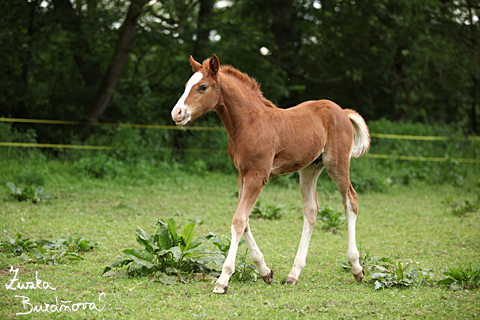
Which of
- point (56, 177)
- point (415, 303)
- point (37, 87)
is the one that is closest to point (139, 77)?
point (37, 87)

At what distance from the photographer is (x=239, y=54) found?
14.7 metres

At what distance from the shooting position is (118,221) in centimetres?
708

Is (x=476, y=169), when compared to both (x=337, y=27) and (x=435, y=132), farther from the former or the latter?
(x=337, y=27)

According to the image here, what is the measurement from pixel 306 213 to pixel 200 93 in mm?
1796

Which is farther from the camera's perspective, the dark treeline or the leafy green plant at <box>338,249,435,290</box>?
the dark treeline

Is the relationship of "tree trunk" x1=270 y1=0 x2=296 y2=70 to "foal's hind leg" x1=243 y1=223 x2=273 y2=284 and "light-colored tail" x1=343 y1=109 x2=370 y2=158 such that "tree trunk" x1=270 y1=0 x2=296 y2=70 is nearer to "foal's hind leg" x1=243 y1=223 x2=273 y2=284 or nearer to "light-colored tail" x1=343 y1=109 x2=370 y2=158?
"light-colored tail" x1=343 y1=109 x2=370 y2=158

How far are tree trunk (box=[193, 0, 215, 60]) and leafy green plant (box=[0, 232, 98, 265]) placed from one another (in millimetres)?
9245

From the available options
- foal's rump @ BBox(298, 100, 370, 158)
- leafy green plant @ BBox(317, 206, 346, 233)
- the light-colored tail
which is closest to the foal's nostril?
foal's rump @ BBox(298, 100, 370, 158)

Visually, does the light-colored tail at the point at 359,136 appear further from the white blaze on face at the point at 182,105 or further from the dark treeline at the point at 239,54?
the dark treeline at the point at 239,54

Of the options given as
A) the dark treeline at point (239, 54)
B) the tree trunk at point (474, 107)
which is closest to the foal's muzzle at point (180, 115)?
the dark treeline at point (239, 54)

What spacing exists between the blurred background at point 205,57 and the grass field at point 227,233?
1.35 metres

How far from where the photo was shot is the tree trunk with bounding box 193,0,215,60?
13.5 meters

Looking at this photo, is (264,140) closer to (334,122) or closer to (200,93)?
(200,93)

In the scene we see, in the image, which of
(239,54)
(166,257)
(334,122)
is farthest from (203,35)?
(166,257)
